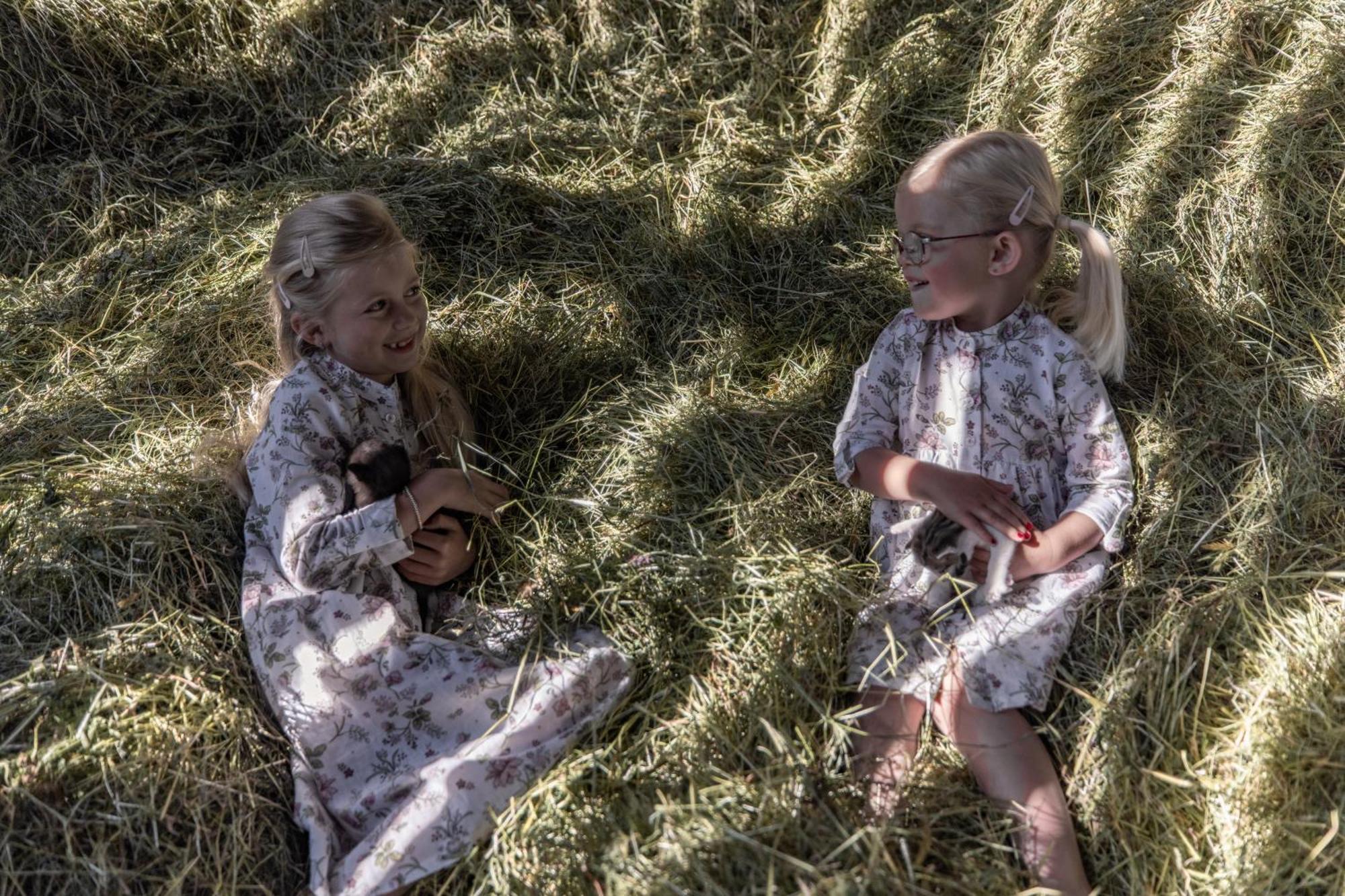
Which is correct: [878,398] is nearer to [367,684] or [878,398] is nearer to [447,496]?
[447,496]

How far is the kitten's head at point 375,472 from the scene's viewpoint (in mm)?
2998

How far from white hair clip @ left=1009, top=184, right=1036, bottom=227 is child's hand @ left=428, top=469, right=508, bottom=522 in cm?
161

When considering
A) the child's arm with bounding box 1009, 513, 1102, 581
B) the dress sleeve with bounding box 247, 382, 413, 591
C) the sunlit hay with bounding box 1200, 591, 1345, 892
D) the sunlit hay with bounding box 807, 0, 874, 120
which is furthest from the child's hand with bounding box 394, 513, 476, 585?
the sunlit hay with bounding box 807, 0, 874, 120

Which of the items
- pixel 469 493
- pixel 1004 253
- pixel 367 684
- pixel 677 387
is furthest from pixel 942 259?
pixel 367 684

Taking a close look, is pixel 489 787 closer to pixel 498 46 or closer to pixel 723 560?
pixel 723 560

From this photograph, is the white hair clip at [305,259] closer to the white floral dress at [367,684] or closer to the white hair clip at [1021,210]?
the white floral dress at [367,684]

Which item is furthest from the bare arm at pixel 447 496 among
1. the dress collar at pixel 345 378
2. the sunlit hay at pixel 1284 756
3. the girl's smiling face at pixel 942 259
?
the sunlit hay at pixel 1284 756

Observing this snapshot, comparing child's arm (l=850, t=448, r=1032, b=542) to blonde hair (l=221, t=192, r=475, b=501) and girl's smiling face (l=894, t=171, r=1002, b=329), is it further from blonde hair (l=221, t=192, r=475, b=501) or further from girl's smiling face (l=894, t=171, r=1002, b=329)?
blonde hair (l=221, t=192, r=475, b=501)

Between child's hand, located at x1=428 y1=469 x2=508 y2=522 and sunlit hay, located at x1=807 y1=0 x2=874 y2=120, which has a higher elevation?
sunlit hay, located at x1=807 y1=0 x2=874 y2=120

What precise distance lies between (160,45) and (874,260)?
2971mm

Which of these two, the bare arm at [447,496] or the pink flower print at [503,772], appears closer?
the pink flower print at [503,772]

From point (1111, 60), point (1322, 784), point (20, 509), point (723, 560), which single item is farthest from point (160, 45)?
point (1322, 784)

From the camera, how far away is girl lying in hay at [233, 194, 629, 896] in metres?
2.71

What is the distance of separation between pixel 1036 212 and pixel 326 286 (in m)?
1.94
